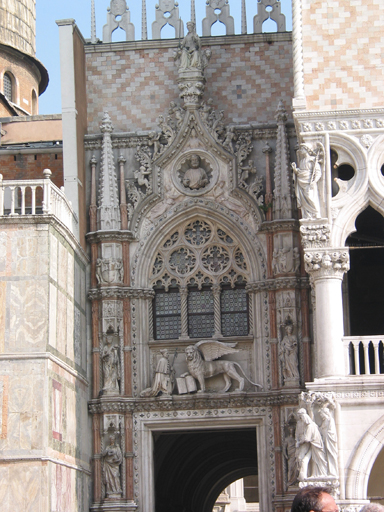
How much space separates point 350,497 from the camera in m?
16.5

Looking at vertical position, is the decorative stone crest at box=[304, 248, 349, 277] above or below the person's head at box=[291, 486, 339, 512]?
above

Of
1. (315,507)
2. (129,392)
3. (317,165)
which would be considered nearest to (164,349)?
(129,392)

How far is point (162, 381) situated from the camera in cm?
2072

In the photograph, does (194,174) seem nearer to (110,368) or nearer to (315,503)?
(110,368)

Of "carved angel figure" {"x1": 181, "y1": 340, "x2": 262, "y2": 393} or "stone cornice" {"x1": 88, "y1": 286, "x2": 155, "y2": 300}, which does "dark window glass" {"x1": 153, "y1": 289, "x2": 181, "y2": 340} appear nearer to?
"stone cornice" {"x1": 88, "y1": 286, "x2": 155, "y2": 300}

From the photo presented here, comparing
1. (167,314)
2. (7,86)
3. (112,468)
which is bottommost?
(112,468)

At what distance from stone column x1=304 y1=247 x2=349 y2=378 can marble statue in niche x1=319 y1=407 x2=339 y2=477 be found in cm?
68

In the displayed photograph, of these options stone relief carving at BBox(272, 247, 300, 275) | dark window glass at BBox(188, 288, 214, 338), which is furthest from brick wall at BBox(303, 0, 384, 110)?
dark window glass at BBox(188, 288, 214, 338)

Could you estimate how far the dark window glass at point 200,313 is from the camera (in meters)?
21.4

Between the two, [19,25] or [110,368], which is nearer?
[110,368]

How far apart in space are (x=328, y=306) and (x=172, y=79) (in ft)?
24.5

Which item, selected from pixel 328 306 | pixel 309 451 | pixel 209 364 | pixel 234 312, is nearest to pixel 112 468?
pixel 209 364

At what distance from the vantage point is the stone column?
17.2 m

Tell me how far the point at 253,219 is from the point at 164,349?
320 centimetres
